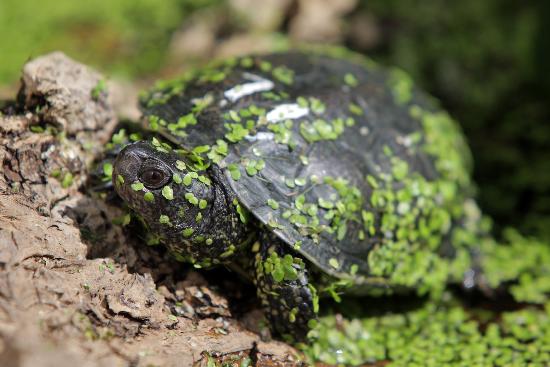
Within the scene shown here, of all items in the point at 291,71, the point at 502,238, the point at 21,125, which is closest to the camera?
the point at 21,125

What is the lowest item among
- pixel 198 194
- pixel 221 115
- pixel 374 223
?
pixel 374 223

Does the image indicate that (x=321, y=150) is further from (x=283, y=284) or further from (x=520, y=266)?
(x=520, y=266)

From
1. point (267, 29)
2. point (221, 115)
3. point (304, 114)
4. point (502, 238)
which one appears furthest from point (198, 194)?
point (267, 29)

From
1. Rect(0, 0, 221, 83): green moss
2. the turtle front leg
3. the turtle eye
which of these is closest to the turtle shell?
the turtle front leg

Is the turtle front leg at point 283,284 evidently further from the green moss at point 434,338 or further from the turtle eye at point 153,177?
the turtle eye at point 153,177

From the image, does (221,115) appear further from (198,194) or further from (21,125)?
(21,125)
